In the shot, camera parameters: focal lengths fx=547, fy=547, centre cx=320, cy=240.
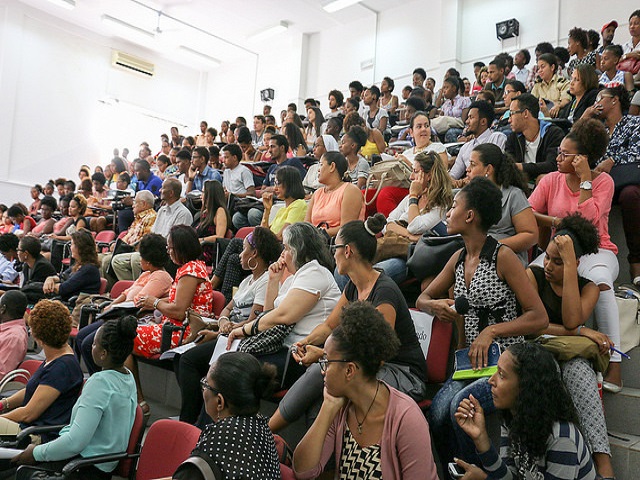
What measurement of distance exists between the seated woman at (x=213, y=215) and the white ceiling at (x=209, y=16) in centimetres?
793

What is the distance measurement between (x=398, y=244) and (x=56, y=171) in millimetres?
12888

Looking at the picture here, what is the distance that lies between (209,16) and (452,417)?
43.8 feet

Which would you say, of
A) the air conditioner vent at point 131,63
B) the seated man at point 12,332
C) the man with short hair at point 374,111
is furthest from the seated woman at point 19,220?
the air conditioner vent at point 131,63

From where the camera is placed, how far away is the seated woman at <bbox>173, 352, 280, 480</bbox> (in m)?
1.67

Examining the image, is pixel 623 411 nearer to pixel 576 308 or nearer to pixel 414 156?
pixel 576 308

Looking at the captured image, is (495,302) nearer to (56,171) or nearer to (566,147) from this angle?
(566,147)

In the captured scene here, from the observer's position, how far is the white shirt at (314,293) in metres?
2.91

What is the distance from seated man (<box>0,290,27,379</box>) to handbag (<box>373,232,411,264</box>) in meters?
2.57

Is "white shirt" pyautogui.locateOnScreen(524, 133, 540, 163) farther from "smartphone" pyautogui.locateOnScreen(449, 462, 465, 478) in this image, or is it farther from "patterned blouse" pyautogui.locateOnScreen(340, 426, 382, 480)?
"patterned blouse" pyautogui.locateOnScreen(340, 426, 382, 480)

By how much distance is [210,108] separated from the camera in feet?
57.6

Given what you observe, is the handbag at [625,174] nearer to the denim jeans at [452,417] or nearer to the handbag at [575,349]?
the handbag at [575,349]

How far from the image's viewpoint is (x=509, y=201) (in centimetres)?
317

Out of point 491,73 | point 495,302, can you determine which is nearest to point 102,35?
point 491,73

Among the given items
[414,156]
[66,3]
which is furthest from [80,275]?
[66,3]
